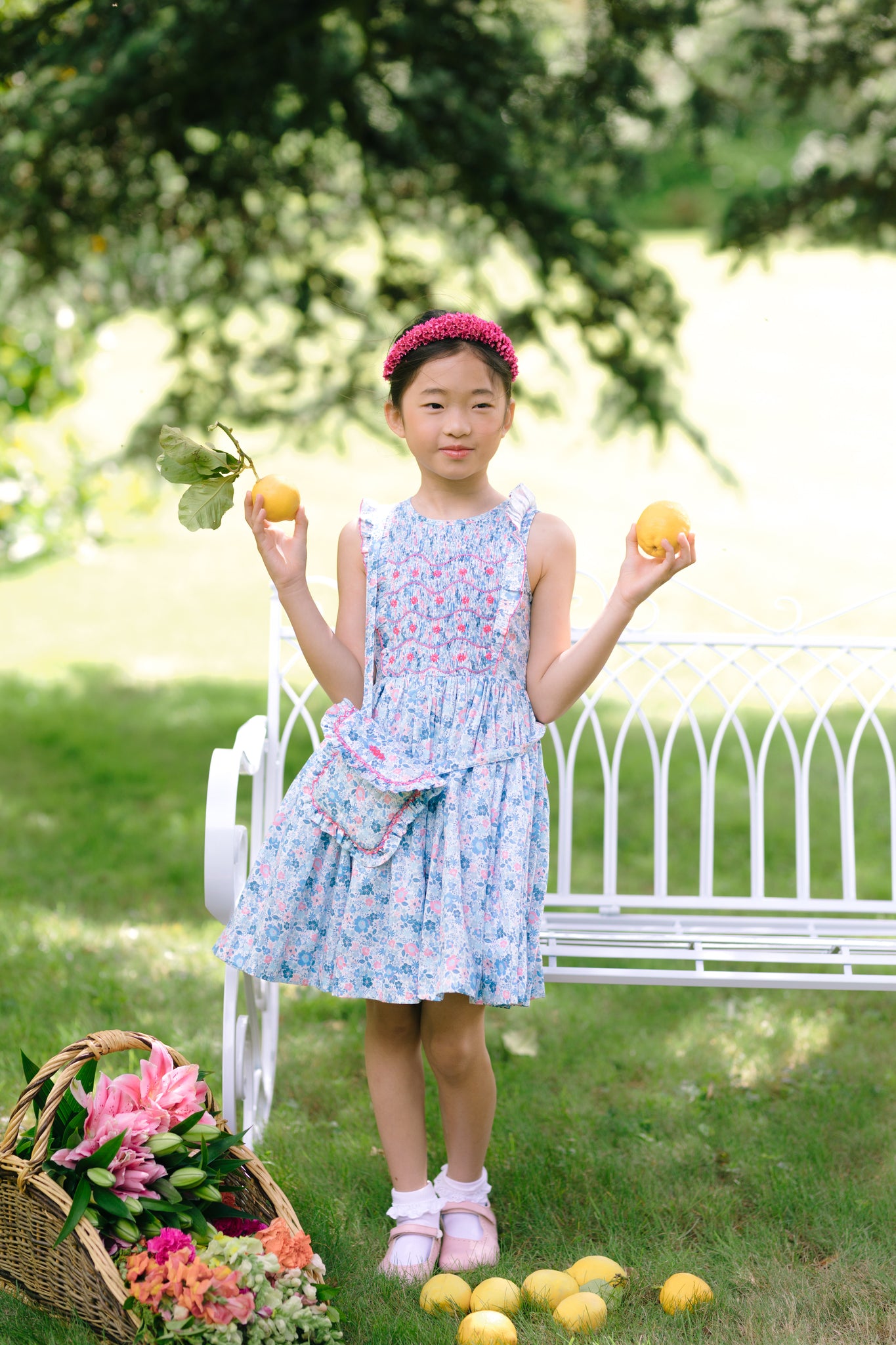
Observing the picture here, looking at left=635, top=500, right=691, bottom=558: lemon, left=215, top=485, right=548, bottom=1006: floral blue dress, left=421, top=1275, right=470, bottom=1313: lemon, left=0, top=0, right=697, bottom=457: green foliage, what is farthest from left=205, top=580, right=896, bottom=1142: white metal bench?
left=0, top=0, right=697, bottom=457: green foliage

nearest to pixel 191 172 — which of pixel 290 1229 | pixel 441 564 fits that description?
pixel 441 564

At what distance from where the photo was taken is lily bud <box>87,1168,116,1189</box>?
1.97 meters

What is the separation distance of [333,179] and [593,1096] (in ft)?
12.6

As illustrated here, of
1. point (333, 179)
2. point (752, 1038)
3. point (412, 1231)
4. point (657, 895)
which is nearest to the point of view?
point (412, 1231)

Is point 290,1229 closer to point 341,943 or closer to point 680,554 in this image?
point 341,943

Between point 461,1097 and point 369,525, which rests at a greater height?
point 369,525

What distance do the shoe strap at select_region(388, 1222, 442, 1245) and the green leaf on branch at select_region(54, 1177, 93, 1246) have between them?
63 centimetres

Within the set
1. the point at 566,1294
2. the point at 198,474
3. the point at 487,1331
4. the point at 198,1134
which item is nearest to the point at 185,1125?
the point at 198,1134

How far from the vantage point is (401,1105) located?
2.41m

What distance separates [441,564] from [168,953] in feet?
6.24

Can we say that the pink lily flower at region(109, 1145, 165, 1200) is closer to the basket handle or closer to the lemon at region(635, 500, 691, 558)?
the basket handle

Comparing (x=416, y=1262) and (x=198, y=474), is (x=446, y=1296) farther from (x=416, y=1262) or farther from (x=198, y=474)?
(x=198, y=474)

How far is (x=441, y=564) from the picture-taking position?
2.36 meters

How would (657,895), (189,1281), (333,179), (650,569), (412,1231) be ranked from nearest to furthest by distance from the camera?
(189,1281) → (650,569) → (412,1231) → (657,895) → (333,179)
